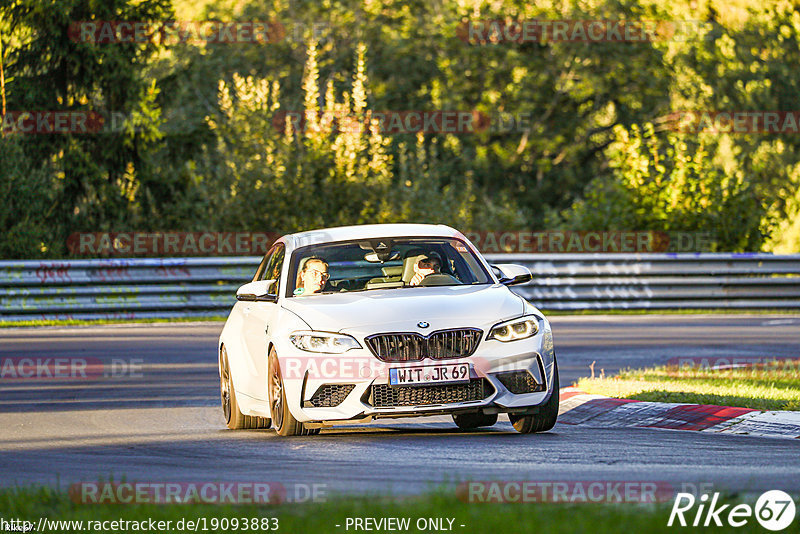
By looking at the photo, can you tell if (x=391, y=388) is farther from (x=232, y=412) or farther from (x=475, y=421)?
(x=232, y=412)

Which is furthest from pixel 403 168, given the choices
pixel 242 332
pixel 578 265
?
Result: pixel 242 332

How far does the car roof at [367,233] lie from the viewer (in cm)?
1207

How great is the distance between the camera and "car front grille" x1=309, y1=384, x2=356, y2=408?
1038 cm

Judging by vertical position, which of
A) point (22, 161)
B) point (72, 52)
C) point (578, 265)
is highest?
point (72, 52)

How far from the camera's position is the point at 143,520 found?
6738mm

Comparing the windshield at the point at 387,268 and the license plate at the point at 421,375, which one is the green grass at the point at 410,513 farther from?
the windshield at the point at 387,268

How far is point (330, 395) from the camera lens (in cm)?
1043

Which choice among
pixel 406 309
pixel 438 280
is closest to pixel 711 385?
pixel 438 280

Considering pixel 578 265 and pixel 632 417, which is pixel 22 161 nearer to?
pixel 578 265

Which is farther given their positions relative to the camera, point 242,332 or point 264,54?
point 264,54

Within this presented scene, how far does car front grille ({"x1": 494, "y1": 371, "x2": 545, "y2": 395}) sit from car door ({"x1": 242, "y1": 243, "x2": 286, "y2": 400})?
1.88m

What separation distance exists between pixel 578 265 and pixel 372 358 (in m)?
16.8

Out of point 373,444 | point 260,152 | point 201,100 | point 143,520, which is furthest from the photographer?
point 201,100

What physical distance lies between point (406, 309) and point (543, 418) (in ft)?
4.25
